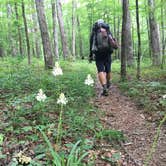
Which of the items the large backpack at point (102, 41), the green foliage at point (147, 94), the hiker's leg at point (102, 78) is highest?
the large backpack at point (102, 41)

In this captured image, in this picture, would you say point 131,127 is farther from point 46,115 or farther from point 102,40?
point 102,40

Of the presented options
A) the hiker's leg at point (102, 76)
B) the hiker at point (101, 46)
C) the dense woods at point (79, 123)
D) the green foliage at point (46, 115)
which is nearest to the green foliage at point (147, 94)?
the dense woods at point (79, 123)

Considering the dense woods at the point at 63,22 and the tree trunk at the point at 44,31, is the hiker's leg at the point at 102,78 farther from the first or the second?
the tree trunk at the point at 44,31

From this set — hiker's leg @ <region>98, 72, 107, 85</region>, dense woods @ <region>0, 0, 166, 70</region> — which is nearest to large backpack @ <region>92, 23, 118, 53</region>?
hiker's leg @ <region>98, 72, 107, 85</region>

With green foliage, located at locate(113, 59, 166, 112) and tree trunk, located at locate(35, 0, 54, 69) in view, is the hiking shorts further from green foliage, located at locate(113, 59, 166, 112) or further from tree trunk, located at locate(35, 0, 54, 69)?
tree trunk, located at locate(35, 0, 54, 69)

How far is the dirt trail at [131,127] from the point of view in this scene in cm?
387

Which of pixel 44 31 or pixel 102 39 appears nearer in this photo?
pixel 102 39

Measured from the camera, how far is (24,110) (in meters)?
5.06

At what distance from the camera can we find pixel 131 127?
5098 mm

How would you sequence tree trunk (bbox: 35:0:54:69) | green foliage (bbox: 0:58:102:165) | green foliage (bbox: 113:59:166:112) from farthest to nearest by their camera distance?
tree trunk (bbox: 35:0:54:69)
green foliage (bbox: 113:59:166:112)
green foliage (bbox: 0:58:102:165)

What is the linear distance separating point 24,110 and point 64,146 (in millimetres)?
1478

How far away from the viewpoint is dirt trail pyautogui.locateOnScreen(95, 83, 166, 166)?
3.87 metres

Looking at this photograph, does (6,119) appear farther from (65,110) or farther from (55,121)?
(65,110)

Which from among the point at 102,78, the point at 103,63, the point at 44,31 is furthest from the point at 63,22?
the point at 102,78
